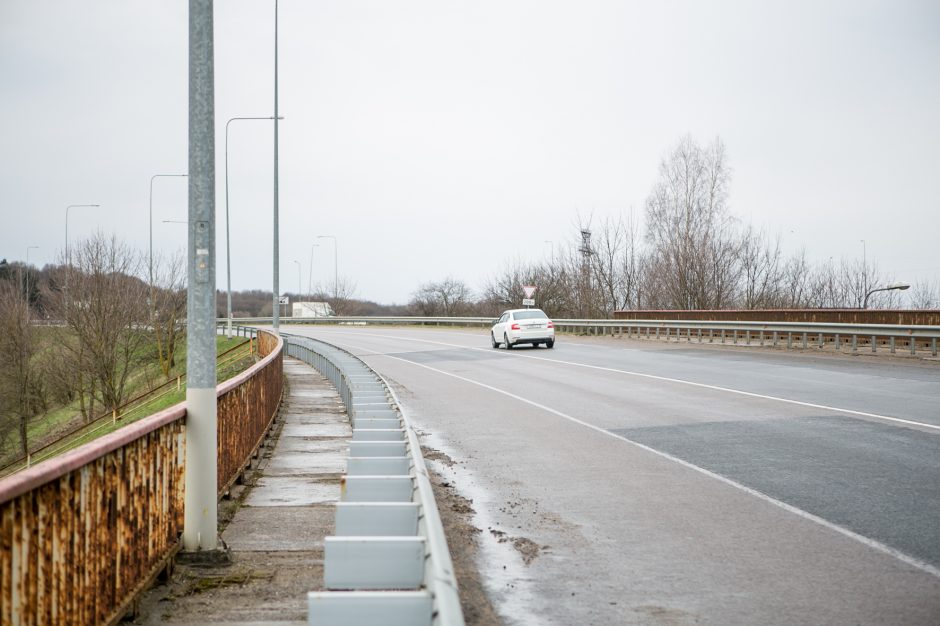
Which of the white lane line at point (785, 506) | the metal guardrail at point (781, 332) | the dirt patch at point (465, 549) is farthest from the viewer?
the metal guardrail at point (781, 332)

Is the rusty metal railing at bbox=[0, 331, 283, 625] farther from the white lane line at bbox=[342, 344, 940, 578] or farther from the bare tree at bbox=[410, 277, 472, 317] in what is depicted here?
the bare tree at bbox=[410, 277, 472, 317]

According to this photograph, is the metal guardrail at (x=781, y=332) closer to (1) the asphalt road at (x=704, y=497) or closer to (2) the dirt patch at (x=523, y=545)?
(1) the asphalt road at (x=704, y=497)

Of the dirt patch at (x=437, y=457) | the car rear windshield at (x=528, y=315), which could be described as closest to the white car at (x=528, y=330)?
the car rear windshield at (x=528, y=315)

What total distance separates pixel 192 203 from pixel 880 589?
5.37 m

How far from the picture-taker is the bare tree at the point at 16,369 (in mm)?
45625

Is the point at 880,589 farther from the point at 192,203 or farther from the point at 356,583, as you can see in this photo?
the point at 192,203

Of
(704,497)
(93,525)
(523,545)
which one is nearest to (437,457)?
(704,497)

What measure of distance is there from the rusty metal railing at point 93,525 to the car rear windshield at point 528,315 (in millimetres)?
28954

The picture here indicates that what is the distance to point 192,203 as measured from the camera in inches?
257

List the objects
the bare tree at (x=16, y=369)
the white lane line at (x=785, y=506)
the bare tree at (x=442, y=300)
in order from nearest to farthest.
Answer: the white lane line at (x=785, y=506), the bare tree at (x=16, y=369), the bare tree at (x=442, y=300)

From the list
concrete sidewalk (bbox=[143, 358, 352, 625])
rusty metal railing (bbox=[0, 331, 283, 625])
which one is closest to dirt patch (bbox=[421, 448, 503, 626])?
concrete sidewalk (bbox=[143, 358, 352, 625])

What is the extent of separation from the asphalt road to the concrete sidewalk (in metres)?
1.31

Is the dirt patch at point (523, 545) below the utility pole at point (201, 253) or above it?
below

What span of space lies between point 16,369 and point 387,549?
51.6 metres
